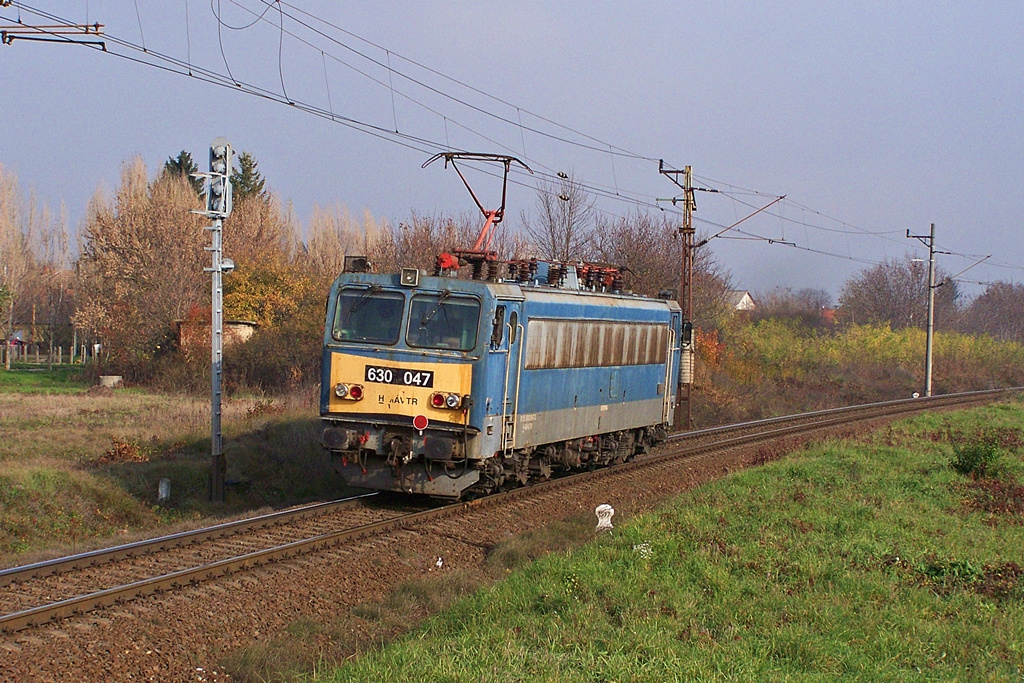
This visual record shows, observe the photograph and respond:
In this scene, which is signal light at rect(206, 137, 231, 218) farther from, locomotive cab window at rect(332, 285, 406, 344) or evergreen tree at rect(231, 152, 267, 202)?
evergreen tree at rect(231, 152, 267, 202)

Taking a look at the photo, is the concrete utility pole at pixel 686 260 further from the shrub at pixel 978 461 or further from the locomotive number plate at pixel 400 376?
the locomotive number plate at pixel 400 376

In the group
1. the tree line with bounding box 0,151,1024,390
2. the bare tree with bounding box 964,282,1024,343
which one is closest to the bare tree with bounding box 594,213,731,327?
the tree line with bounding box 0,151,1024,390

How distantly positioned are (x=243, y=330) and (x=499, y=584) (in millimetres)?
27052

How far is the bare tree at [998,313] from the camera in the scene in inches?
3376

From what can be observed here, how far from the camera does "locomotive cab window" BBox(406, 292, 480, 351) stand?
43.6 feet

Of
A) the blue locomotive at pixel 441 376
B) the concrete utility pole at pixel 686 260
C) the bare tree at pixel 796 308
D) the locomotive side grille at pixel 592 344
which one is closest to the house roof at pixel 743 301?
the bare tree at pixel 796 308

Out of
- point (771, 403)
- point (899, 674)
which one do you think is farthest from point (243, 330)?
point (899, 674)

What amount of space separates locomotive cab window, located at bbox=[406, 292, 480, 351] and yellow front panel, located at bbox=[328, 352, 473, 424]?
0.32m

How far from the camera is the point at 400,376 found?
43.8 feet

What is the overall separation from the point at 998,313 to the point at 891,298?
16366 millimetres

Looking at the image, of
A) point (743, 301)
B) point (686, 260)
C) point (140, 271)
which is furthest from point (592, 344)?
point (743, 301)

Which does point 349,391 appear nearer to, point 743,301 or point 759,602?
point 759,602

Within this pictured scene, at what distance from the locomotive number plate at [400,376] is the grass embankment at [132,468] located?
301cm

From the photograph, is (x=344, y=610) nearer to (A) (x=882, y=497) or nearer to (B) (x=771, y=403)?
(A) (x=882, y=497)
